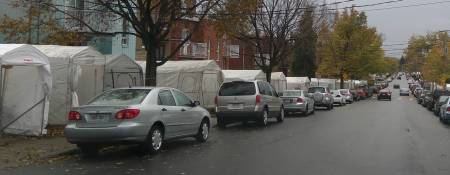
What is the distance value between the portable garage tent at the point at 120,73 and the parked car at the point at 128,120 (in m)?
7.58

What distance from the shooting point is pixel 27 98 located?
51.6 ft

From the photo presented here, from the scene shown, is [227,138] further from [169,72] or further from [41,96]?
[169,72]

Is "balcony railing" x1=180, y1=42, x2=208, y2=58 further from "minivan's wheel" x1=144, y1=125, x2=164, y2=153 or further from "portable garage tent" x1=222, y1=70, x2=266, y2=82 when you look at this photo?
"minivan's wheel" x1=144, y1=125, x2=164, y2=153

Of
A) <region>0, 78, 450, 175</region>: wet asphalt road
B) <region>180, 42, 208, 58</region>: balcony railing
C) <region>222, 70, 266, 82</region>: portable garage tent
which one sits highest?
<region>180, 42, 208, 58</region>: balcony railing

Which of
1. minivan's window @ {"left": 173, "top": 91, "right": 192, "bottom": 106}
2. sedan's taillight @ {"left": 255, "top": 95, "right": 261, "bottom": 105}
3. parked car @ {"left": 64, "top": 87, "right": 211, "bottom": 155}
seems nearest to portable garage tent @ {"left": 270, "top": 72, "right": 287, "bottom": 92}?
sedan's taillight @ {"left": 255, "top": 95, "right": 261, "bottom": 105}

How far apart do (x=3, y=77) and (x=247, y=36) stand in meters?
24.4

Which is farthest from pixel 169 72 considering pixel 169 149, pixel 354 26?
pixel 354 26

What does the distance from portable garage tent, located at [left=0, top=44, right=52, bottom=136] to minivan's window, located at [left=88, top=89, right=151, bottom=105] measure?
3.12 m

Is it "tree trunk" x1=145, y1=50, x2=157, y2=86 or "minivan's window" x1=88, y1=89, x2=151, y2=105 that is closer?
"minivan's window" x1=88, y1=89, x2=151, y2=105

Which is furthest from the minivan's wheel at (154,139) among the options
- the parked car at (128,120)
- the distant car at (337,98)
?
the distant car at (337,98)

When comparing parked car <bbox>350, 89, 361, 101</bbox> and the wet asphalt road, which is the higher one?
the wet asphalt road

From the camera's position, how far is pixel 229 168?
420 inches

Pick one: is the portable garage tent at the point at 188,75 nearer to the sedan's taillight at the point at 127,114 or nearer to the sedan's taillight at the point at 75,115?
the sedan's taillight at the point at 75,115

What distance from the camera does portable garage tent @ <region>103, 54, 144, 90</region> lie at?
69.2 feet
